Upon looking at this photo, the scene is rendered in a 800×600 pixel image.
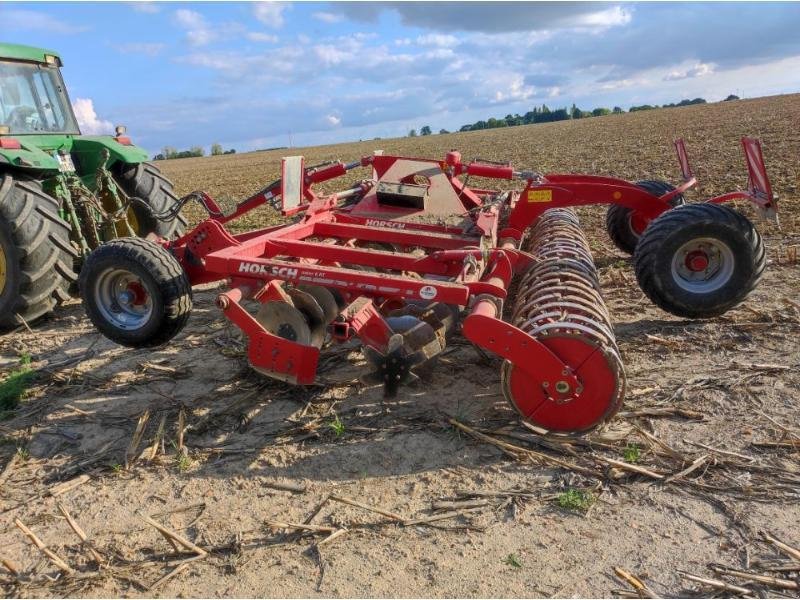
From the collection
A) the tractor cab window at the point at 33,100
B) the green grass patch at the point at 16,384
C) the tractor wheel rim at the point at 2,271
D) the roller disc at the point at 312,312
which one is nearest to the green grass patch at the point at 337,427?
the roller disc at the point at 312,312

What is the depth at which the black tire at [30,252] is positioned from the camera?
483 centimetres

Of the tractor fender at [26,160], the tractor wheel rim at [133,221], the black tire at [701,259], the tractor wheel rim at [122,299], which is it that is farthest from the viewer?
the tractor wheel rim at [133,221]

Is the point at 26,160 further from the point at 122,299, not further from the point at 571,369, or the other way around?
the point at 571,369

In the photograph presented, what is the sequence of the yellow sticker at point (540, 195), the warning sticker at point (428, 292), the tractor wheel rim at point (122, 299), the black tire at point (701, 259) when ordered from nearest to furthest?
1. the warning sticker at point (428, 292)
2. the tractor wheel rim at point (122, 299)
3. the black tire at point (701, 259)
4. the yellow sticker at point (540, 195)

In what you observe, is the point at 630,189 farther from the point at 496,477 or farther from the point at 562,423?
the point at 496,477

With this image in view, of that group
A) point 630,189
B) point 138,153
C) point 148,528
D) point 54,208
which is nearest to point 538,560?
point 148,528

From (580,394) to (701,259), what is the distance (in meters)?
1.77

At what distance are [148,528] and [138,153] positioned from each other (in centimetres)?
493

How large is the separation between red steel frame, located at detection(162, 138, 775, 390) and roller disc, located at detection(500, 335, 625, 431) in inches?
2.8

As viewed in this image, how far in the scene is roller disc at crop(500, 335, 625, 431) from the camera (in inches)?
119

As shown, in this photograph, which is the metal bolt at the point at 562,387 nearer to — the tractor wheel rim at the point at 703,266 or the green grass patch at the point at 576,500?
the green grass patch at the point at 576,500

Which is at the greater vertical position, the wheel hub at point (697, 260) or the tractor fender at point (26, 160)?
the tractor fender at point (26, 160)

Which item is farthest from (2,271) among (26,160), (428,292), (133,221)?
(428,292)

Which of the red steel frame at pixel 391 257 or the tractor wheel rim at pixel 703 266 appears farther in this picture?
the tractor wheel rim at pixel 703 266
